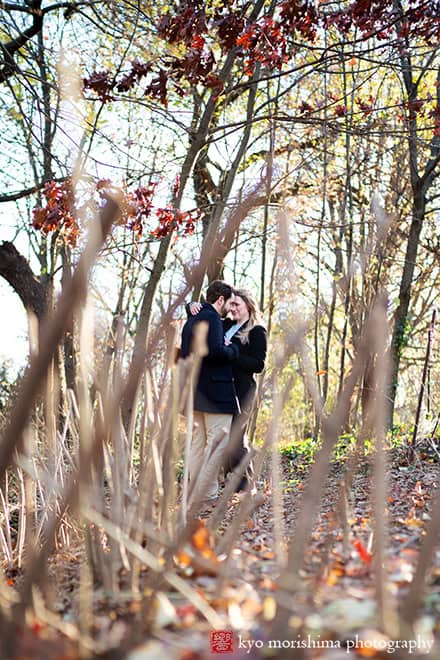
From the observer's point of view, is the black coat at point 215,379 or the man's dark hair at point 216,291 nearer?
the black coat at point 215,379

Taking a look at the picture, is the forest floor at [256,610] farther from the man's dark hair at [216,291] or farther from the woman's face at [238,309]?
the woman's face at [238,309]

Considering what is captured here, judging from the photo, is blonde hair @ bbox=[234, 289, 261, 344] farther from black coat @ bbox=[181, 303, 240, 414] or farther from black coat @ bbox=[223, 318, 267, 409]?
black coat @ bbox=[181, 303, 240, 414]

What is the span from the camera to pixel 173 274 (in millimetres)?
12141

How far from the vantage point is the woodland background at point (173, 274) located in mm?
1606

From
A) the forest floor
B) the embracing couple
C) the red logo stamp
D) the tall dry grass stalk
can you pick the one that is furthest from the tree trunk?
the red logo stamp

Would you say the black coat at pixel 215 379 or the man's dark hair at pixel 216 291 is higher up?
the man's dark hair at pixel 216 291

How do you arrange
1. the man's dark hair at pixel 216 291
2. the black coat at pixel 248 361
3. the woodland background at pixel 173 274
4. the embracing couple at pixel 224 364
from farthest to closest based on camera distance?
the black coat at pixel 248 361 → the man's dark hair at pixel 216 291 → the embracing couple at pixel 224 364 → the woodland background at pixel 173 274

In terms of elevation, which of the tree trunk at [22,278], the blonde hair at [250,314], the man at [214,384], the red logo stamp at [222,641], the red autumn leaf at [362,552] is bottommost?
the red logo stamp at [222,641]

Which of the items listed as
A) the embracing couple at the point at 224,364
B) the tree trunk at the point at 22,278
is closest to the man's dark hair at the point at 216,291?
the embracing couple at the point at 224,364

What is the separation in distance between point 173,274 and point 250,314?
22.7 feet

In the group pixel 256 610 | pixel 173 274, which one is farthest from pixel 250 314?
pixel 173 274

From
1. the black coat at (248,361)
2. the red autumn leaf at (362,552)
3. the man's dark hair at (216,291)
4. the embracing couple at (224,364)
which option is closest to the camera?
the red autumn leaf at (362,552)

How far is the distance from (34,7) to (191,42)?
3.47m

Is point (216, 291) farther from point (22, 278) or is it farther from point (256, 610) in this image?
point (256, 610)
